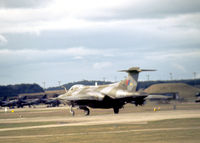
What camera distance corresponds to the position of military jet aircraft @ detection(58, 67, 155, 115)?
152 feet

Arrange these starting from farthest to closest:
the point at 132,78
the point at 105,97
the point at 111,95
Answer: the point at 105,97
the point at 111,95
the point at 132,78

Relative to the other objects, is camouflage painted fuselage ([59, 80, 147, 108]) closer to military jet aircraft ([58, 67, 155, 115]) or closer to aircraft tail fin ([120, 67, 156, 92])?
military jet aircraft ([58, 67, 155, 115])

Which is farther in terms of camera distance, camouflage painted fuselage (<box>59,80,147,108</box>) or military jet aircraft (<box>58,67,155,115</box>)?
camouflage painted fuselage (<box>59,80,147,108</box>)

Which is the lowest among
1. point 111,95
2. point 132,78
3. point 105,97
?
point 105,97

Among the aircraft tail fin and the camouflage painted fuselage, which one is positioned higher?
the aircraft tail fin

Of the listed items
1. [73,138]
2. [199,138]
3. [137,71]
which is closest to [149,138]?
[199,138]

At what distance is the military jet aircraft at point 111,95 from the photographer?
152 feet

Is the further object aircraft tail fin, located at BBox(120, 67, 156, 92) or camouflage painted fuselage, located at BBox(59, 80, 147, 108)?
camouflage painted fuselage, located at BBox(59, 80, 147, 108)

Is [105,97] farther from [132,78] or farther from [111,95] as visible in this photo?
[132,78]

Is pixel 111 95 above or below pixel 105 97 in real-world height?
above

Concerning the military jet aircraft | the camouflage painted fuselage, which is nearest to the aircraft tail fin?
the military jet aircraft

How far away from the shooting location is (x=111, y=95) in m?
48.5

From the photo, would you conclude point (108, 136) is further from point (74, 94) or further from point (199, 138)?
point (74, 94)

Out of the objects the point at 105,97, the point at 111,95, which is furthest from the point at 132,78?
the point at 105,97
